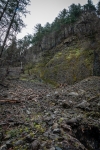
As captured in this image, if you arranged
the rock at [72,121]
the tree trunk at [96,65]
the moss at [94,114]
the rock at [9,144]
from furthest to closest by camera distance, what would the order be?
the tree trunk at [96,65], the moss at [94,114], the rock at [72,121], the rock at [9,144]

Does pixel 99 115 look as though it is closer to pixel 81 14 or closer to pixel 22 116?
pixel 22 116

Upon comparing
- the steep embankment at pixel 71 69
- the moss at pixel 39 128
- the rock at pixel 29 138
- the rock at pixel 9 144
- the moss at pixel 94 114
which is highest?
the steep embankment at pixel 71 69

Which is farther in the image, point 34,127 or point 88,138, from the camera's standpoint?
point 88,138

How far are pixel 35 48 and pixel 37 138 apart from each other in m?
37.3

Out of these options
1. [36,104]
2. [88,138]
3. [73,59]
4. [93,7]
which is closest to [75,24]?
[93,7]

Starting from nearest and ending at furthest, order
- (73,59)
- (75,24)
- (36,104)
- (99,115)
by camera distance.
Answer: (99,115), (36,104), (73,59), (75,24)

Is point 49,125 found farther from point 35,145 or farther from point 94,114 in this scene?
point 94,114

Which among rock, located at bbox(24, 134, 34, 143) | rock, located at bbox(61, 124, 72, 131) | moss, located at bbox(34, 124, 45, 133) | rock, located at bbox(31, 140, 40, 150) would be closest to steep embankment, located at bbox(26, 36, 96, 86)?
rock, located at bbox(61, 124, 72, 131)

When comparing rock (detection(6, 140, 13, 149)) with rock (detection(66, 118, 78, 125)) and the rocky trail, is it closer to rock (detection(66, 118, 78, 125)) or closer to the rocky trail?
the rocky trail

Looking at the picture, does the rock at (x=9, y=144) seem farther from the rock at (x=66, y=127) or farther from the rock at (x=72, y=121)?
the rock at (x=72, y=121)

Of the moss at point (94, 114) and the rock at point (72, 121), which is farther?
the moss at point (94, 114)

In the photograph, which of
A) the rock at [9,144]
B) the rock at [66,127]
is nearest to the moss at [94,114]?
the rock at [66,127]

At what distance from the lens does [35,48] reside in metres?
39.9

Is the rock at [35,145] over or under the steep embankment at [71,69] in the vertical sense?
under
